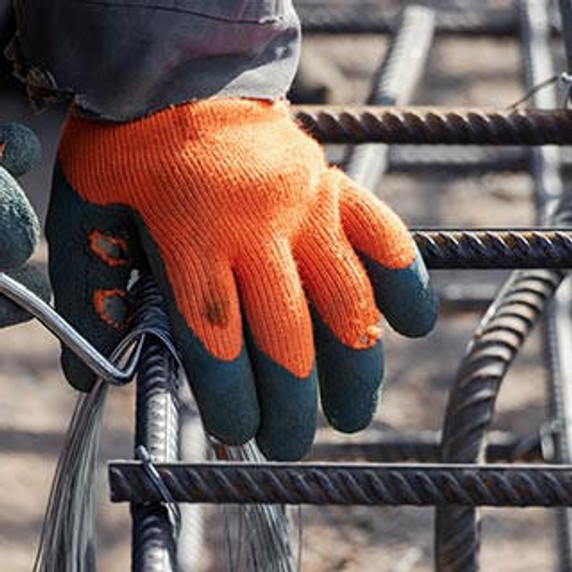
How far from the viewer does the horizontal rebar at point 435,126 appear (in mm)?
1575

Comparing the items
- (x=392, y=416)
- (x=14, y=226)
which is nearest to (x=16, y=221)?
(x=14, y=226)

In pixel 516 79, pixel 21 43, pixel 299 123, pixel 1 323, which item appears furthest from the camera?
pixel 516 79

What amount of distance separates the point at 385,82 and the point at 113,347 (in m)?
1.19

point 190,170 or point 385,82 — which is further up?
point 385,82

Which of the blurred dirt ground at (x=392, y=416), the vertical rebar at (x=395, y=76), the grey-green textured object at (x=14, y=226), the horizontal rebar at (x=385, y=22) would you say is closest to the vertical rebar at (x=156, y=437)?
the grey-green textured object at (x=14, y=226)

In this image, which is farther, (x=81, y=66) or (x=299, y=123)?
(x=299, y=123)

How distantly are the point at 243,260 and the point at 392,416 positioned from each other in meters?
1.65

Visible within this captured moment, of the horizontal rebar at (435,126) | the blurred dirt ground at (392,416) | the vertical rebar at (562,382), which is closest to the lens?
the horizontal rebar at (435,126)

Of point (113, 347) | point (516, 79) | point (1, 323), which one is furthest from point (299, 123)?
point (516, 79)

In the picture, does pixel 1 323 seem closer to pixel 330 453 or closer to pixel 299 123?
pixel 299 123

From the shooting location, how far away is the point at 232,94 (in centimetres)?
135

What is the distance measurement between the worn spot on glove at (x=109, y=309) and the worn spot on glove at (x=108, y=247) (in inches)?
0.9

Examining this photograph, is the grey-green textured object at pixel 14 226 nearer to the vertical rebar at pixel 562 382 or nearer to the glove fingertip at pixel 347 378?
the glove fingertip at pixel 347 378

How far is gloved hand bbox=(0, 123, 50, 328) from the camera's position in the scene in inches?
45.6
